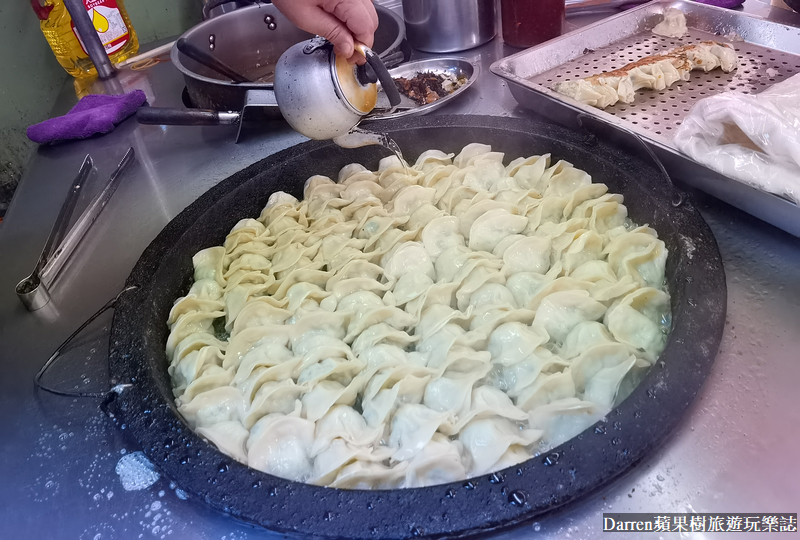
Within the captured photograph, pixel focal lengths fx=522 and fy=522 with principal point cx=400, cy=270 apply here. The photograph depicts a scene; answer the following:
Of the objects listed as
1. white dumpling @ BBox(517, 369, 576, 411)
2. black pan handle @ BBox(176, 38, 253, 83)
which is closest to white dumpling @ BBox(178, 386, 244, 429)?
white dumpling @ BBox(517, 369, 576, 411)

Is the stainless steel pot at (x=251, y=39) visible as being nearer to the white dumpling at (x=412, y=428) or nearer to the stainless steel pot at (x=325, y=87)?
the stainless steel pot at (x=325, y=87)

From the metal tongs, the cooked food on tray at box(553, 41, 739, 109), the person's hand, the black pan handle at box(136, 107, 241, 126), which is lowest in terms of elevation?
the metal tongs

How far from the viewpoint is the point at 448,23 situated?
2.56 meters

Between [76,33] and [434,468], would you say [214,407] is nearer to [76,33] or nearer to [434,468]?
[434,468]

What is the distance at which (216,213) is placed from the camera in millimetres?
1685

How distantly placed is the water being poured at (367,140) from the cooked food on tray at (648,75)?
2.05ft

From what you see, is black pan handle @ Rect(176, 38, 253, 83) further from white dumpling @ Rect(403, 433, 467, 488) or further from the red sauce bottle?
white dumpling @ Rect(403, 433, 467, 488)

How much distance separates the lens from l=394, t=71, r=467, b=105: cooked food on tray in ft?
7.14

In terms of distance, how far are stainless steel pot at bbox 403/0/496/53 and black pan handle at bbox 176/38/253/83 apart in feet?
2.97

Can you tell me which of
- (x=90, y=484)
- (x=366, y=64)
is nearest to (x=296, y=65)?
(x=366, y=64)

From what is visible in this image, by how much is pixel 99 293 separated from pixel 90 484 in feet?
2.20

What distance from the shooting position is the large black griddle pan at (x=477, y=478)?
87 cm

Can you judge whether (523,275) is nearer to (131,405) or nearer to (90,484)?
(131,405)

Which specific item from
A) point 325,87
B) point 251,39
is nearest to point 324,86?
point 325,87
